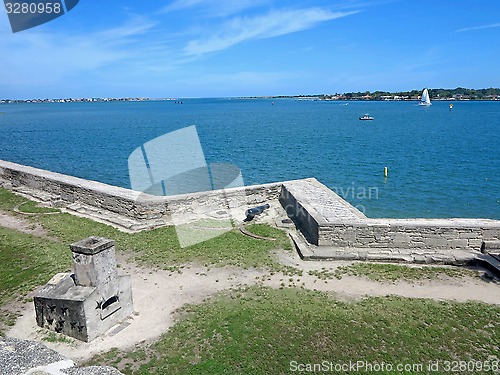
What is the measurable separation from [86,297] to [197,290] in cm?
253

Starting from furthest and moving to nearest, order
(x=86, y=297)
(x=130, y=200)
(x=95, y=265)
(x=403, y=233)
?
1. (x=130, y=200)
2. (x=403, y=233)
3. (x=95, y=265)
4. (x=86, y=297)

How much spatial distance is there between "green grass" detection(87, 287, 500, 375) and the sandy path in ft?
1.20

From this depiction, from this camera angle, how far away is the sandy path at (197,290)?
7309 millimetres

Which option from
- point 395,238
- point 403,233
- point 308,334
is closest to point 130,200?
point 308,334

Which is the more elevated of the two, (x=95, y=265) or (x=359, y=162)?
(x=95, y=265)

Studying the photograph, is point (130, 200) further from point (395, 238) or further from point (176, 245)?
point (395, 238)

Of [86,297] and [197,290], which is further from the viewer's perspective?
[197,290]

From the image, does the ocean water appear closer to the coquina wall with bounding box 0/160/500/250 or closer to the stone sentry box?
the coquina wall with bounding box 0/160/500/250

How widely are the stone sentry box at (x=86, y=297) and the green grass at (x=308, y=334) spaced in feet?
2.78

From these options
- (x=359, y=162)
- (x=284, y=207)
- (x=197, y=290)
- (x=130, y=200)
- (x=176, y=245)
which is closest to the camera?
(x=197, y=290)

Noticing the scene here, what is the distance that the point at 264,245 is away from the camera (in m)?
11.3

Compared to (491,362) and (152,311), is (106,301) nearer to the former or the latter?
(152,311)

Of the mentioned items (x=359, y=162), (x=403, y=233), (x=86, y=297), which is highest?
(x=86, y=297)

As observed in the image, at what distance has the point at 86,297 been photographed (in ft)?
23.1
